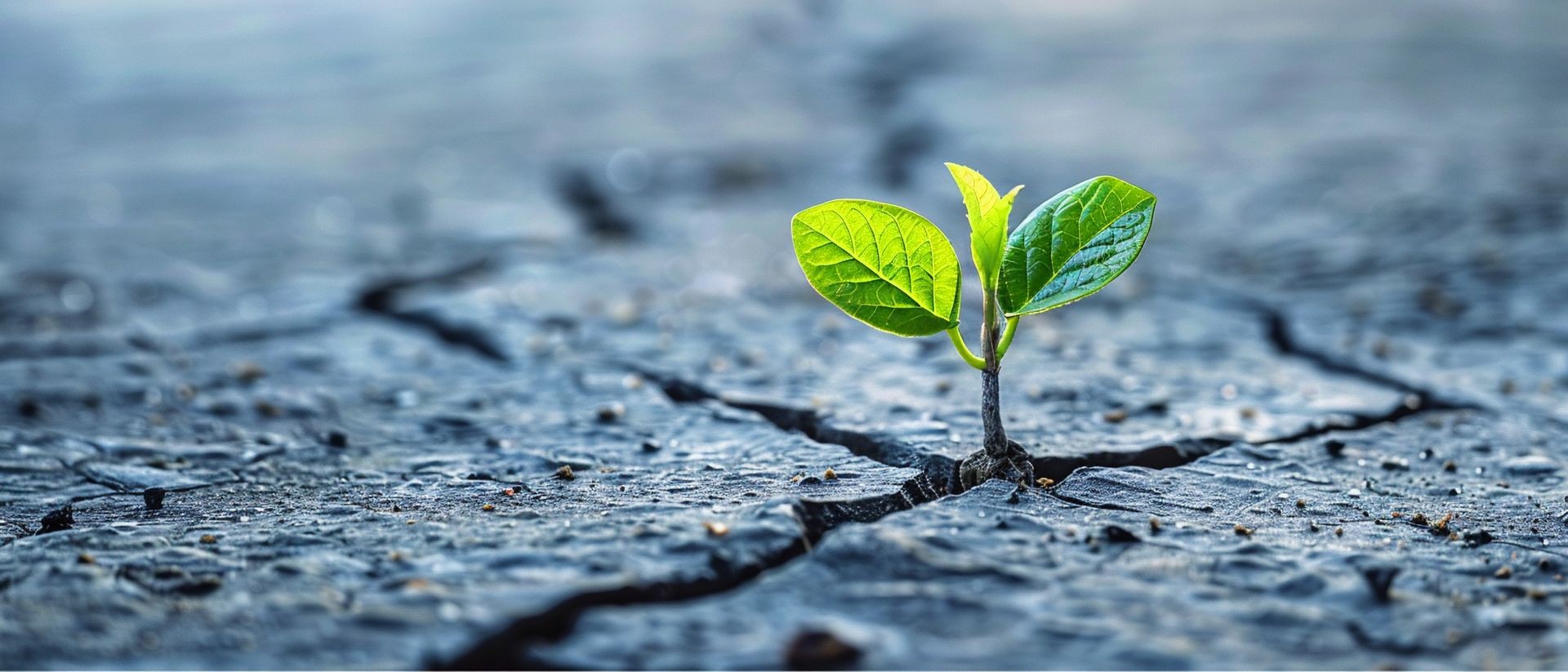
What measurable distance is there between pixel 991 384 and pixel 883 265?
22cm

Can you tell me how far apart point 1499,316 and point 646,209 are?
2.62m

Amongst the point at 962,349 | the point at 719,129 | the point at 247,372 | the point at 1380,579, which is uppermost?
the point at 719,129

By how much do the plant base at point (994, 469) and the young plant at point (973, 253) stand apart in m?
0.17

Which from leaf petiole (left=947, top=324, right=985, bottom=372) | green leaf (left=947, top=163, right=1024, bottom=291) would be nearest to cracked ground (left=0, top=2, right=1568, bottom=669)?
leaf petiole (left=947, top=324, right=985, bottom=372)

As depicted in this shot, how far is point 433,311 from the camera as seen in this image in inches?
113

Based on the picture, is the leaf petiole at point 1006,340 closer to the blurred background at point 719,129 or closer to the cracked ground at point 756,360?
the cracked ground at point 756,360

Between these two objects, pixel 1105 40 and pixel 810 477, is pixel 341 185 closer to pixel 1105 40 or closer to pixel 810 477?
pixel 810 477

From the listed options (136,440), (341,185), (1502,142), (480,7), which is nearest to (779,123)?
(341,185)

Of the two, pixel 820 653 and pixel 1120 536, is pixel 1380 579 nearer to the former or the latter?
pixel 1120 536

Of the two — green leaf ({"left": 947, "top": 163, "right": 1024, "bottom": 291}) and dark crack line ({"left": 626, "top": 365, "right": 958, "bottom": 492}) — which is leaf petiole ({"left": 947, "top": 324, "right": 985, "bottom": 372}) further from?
dark crack line ({"left": 626, "top": 365, "right": 958, "bottom": 492})

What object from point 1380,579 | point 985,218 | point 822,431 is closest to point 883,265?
point 985,218

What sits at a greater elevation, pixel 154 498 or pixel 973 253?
pixel 973 253

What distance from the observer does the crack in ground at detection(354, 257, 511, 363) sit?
261 cm

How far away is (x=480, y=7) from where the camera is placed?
6.49 metres
